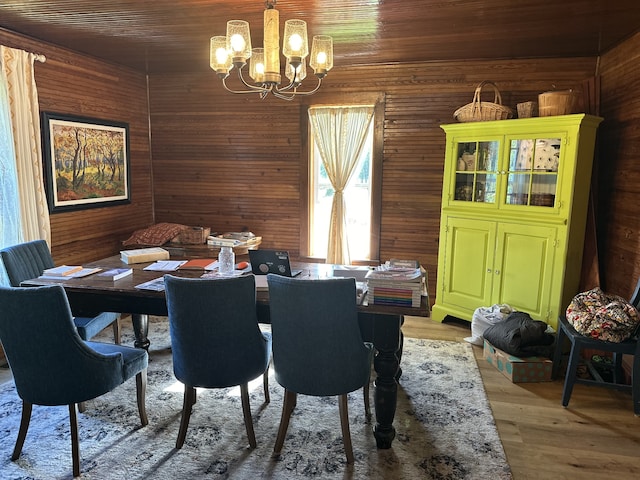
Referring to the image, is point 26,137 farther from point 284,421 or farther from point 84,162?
point 284,421

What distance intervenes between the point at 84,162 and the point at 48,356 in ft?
8.13

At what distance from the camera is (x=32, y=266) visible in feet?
9.86

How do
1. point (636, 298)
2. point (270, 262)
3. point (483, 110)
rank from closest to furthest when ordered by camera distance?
point (270, 262) < point (636, 298) < point (483, 110)

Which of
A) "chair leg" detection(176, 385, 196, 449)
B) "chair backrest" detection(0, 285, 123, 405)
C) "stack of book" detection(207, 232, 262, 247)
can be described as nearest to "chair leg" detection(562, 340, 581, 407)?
"chair leg" detection(176, 385, 196, 449)

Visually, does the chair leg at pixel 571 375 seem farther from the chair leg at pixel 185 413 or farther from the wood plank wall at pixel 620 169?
the chair leg at pixel 185 413

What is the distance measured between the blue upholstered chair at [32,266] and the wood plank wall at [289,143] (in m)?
2.03

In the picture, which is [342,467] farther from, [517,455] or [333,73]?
[333,73]

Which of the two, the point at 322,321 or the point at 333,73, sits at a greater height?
the point at 333,73

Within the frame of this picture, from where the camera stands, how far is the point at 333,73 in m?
4.50

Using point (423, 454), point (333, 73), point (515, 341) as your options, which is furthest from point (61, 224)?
point (515, 341)

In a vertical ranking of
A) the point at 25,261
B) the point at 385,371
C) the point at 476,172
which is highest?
the point at 476,172

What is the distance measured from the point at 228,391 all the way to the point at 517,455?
169 cm

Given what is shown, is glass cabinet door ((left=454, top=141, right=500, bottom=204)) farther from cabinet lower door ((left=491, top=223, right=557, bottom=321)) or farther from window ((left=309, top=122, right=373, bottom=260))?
window ((left=309, top=122, right=373, bottom=260))

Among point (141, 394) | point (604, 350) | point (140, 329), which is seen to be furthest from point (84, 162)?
point (604, 350)
